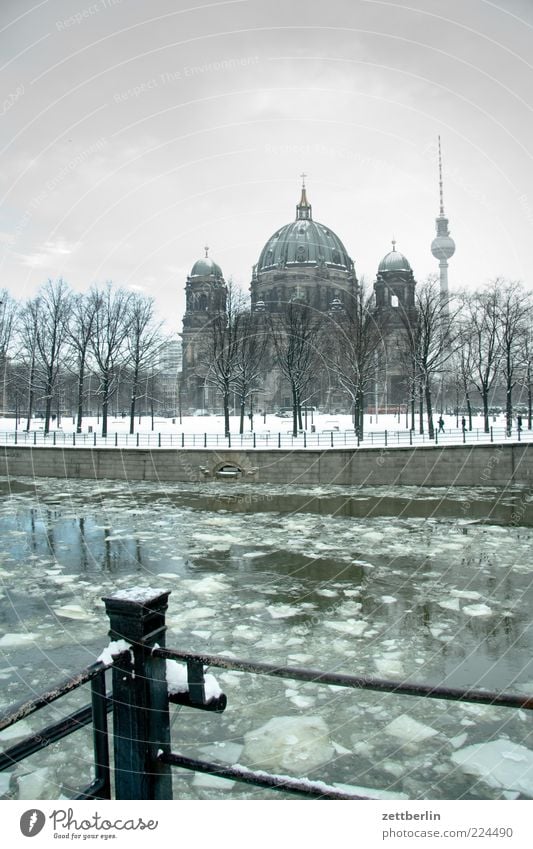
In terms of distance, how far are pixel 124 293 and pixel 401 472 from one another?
94.7 feet

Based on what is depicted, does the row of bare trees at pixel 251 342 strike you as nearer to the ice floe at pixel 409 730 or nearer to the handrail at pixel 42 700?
the ice floe at pixel 409 730

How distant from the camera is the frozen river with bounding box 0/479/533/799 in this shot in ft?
19.8

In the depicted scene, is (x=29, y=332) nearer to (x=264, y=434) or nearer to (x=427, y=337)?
(x=264, y=434)

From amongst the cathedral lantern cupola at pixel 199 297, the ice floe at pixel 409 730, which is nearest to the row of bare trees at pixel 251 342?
the cathedral lantern cupola at pixel 199 297

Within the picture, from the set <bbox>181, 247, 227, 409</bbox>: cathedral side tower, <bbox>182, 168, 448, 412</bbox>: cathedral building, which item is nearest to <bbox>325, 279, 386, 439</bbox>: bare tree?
<bbox>182, 168, 448, 412</bbox>: cathedral building

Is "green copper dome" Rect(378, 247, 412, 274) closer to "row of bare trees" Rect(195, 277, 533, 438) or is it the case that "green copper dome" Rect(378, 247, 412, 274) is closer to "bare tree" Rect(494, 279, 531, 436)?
"row of bare trees" Rect(195, 277, 533, 438)

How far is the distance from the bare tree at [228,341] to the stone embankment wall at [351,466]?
41.5 feet

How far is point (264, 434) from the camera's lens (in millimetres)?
43969

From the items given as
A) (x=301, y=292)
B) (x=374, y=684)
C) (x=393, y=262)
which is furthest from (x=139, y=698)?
(x=393, y=262)

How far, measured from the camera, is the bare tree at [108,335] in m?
41.9

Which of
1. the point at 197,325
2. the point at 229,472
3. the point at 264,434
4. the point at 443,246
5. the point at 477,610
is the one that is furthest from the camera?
the point at 443,246

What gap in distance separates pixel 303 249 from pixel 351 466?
6883 cm

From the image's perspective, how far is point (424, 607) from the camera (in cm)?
1091
